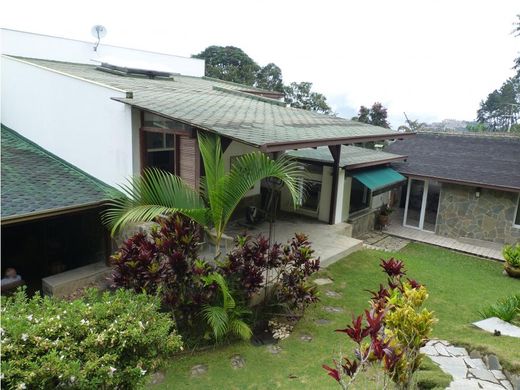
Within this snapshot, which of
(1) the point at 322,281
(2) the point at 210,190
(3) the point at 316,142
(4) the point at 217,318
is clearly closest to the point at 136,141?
(2) the point at 210,190

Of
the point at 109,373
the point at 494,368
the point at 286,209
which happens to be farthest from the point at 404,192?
the point at 109,373

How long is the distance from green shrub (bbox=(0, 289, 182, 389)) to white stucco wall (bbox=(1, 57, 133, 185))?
7.04 meters

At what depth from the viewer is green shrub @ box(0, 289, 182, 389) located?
391 cm

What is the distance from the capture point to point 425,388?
18.7 feet

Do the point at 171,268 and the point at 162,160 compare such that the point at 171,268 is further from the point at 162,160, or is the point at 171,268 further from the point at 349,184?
the point at 349,184

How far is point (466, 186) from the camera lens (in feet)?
64.4

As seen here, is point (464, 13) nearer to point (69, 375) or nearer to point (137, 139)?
point (137, 139)

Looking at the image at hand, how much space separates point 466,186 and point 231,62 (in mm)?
45689

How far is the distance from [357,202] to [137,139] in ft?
38.9

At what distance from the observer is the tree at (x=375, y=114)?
37.6 metres

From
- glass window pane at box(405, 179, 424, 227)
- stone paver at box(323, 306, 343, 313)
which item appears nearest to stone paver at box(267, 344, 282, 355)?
stone paver at box(323, 306, 343, 313)

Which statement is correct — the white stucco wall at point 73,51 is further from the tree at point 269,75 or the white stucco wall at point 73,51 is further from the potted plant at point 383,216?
the tree at point 269,75

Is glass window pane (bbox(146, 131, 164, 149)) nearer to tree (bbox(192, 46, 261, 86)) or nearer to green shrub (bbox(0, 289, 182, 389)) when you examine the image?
green shrub (bbox(0, 289, 182, 389))

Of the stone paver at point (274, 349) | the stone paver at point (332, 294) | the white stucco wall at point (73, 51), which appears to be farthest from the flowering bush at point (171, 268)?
the white stucco wall at point (73, 51)
